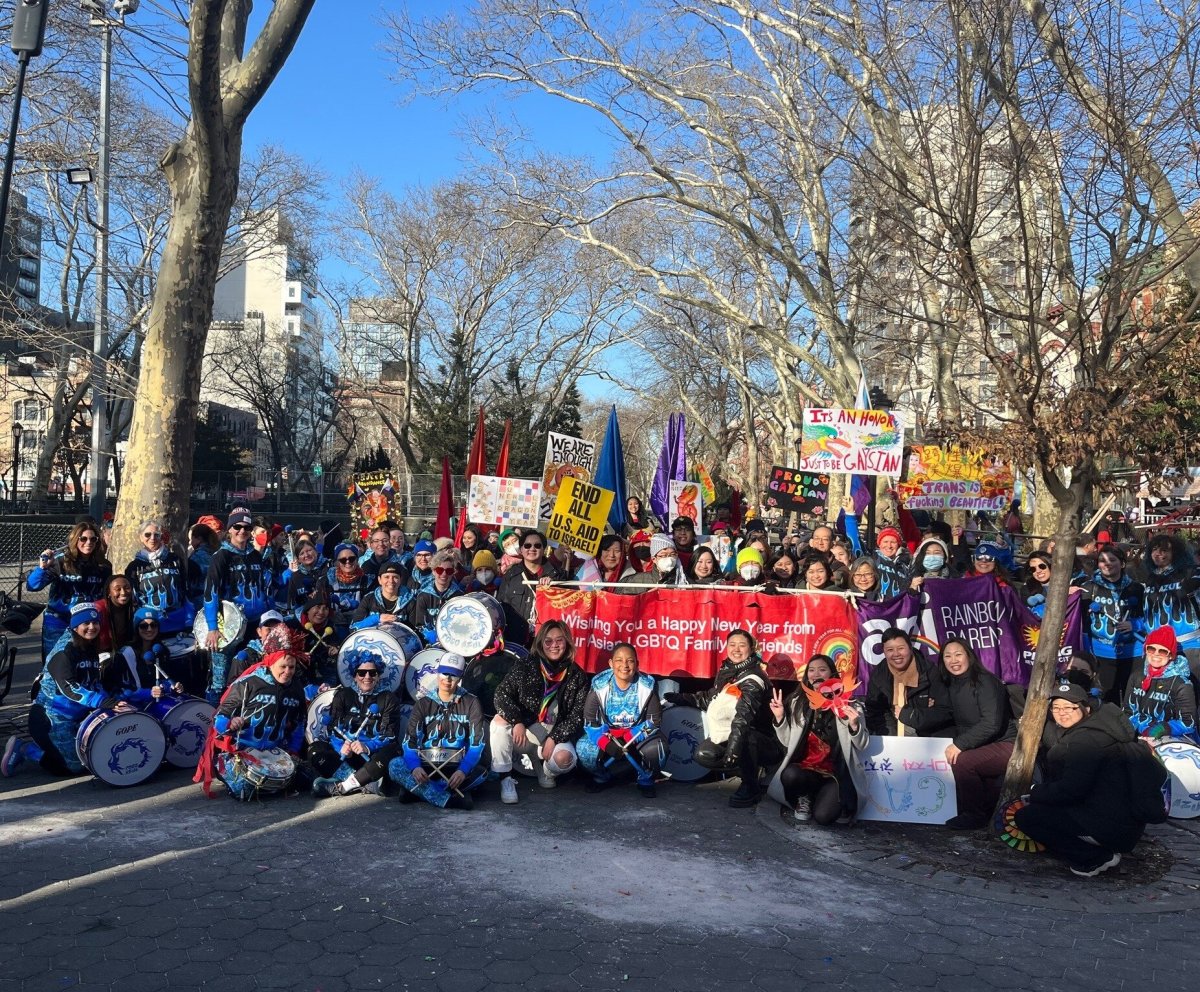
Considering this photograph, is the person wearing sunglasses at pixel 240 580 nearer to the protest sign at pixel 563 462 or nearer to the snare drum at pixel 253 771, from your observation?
the snare drum at pixel 253 771

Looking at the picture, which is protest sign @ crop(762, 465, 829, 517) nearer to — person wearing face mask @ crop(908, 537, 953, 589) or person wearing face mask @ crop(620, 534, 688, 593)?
person wearing face mask @ crop(908, 537, 953, 589)

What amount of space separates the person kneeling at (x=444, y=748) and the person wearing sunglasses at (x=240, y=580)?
7.44 feet

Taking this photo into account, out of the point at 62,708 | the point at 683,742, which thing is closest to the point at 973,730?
the point at 683,742

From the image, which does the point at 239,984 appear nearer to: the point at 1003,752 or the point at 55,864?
the point at 55,864

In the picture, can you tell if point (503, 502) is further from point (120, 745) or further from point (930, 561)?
point (120, 745)

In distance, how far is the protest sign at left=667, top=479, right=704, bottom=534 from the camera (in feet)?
55.4

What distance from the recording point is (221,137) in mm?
11359

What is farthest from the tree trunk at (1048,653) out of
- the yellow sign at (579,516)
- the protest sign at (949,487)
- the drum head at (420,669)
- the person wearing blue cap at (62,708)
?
the protest sign at (949,487)

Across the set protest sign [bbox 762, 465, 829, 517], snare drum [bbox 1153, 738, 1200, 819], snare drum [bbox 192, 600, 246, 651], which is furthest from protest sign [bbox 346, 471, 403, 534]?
snare drum [bbox 1153, 738, 1200, 819]

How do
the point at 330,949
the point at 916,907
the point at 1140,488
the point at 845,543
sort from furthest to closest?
1. the point at 845,543
2. the point at 1140,488
3. the point at 916,907
4. the point at 330,949

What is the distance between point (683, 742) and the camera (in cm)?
841

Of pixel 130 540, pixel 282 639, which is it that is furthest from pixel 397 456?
pixel 282 639

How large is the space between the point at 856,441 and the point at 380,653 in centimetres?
717

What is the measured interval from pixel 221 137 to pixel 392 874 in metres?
8.39
